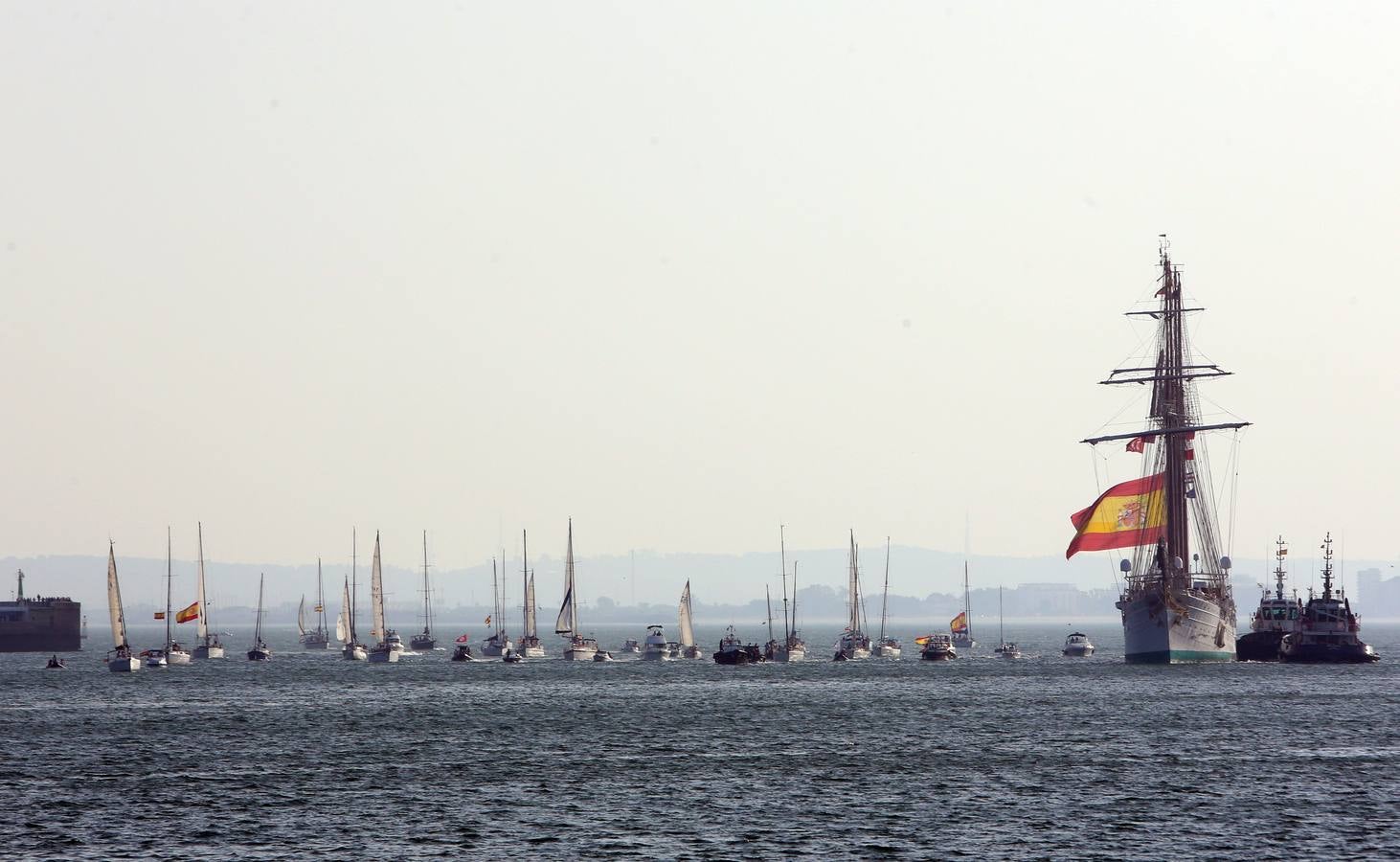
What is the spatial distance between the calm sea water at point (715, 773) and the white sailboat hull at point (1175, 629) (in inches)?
546

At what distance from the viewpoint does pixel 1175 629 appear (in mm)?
160000

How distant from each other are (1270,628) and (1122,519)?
31.3 meters

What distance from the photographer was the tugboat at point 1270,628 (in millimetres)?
181375

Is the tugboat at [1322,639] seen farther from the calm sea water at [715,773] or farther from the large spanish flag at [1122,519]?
the calm sea water at [715,773]

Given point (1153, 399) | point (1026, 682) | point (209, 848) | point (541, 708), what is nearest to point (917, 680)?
point (1026, 682)

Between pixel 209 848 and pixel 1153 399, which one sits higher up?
pixel 1153 399

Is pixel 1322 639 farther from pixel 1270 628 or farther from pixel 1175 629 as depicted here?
pixel 1175 629

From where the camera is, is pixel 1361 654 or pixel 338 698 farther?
pixel 1361 654

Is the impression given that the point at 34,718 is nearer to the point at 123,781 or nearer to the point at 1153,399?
the point at 123,781

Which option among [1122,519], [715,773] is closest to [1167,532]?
[1122,519]

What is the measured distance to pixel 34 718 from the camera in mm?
119938

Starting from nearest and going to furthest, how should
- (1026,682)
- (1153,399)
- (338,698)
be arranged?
1. (338,698)
2. (1026,682)
3. (1153,399)

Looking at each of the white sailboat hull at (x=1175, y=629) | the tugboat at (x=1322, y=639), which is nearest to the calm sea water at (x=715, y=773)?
the white sailboat hull at (x=1175, y=629)

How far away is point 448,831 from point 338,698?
80.1 m
